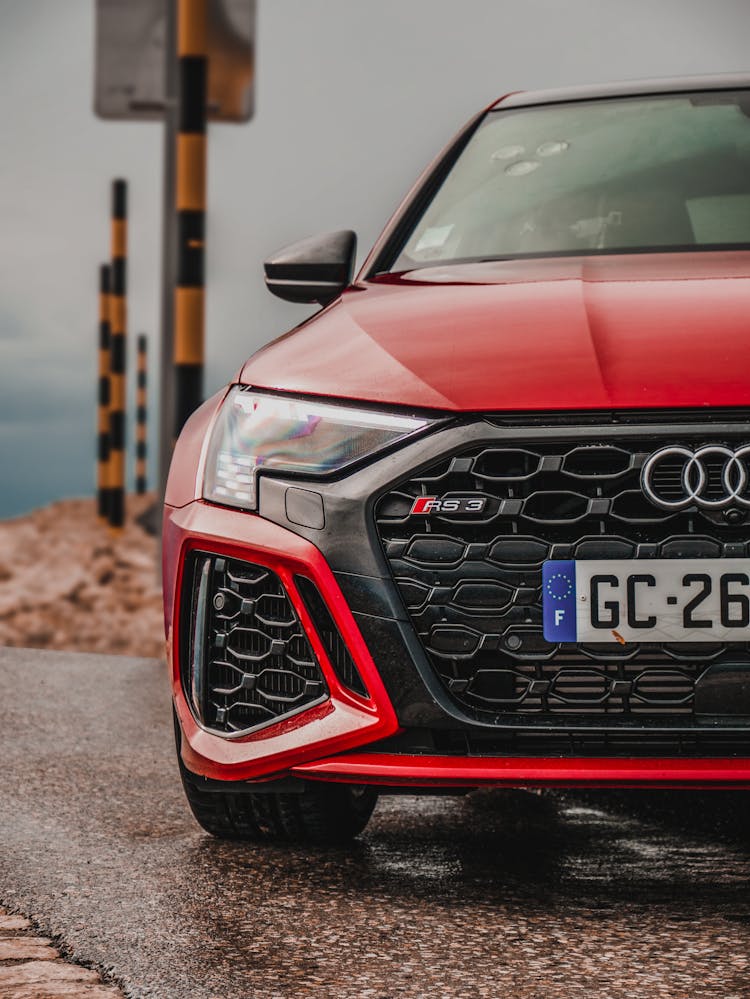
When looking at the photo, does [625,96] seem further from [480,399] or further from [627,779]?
[627,779]

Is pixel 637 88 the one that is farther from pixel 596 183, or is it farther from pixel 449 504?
pixel 449 504

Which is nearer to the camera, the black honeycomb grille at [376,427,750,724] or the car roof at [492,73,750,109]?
the black honeycomb grille at [376,427,750,724]

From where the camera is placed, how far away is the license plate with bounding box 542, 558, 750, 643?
6.71ft

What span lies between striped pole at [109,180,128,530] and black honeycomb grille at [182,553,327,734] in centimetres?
1112

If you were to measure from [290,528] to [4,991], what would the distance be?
0.73m

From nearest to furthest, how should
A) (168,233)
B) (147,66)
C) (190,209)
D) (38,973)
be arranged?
1. (38,973)
2. (190,209)
3. (168,233)
4. (147,66)

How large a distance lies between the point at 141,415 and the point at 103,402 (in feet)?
23.4

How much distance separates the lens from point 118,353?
46.4 feet

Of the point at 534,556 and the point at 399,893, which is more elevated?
the point at 534,556

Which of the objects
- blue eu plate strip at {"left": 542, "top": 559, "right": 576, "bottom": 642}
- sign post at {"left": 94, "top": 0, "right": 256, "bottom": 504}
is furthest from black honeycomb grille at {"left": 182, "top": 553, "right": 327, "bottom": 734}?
sign post at {"left": 94, "top": 0, "right": 256, "bottom": 504}

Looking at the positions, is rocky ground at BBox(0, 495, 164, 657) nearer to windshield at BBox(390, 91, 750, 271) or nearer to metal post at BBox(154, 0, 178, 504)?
metal post at BBox(154, 0, 178, 504)

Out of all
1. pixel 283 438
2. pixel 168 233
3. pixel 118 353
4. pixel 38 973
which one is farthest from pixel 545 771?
pixel 118 353

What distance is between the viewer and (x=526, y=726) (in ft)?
6.93

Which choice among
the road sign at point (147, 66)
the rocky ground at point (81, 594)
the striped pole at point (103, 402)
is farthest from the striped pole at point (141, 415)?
the road sign at point (147, 66)
